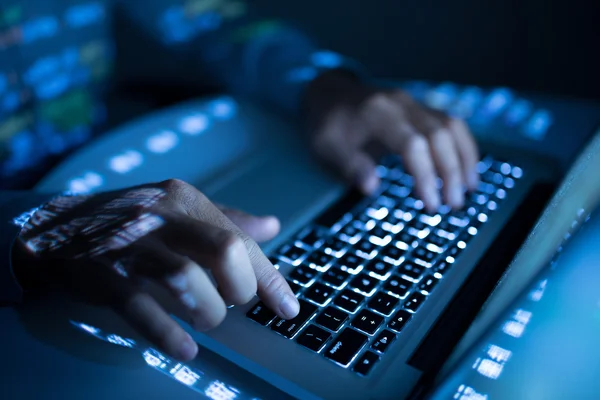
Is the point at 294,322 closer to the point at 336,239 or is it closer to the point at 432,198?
the point at 336,239

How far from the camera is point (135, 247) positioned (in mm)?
529

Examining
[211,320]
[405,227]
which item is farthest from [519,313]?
[211,320]

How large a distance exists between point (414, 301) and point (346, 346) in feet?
0.34

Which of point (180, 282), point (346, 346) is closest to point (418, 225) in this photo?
point (346, 346)

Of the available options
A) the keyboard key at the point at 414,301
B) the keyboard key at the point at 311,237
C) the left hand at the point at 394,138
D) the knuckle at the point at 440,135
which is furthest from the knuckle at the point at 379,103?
the keyboard key at the point at 414,301

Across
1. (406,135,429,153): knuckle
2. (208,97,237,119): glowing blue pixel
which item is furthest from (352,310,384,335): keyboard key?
(208,97,237,119): glowing blue pixel

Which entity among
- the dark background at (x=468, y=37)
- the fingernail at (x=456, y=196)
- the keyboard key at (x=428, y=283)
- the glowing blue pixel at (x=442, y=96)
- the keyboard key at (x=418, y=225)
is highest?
the dark background at (x=468, y=37)

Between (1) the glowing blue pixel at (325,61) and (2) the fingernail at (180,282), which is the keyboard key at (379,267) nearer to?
(2) the fingernail at (180,282)

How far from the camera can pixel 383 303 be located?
22.4 inches

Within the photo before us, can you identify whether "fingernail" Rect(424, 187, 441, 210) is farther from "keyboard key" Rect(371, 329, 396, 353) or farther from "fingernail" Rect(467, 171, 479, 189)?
"keyboard key" Rect(371, 329, 396, 353)

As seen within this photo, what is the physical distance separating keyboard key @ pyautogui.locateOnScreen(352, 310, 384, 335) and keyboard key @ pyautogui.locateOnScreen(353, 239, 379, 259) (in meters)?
0.10

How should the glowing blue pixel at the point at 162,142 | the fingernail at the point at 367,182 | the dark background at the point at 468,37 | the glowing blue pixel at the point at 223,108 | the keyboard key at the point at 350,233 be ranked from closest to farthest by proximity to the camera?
1. the keyboard key at the point at 350,233
2. the fingernail at the point at 367,182
3. the glowing blue pixel at the point at 162,142
4. the glowing blue pixel at the point at 223,108
5. the dark background at the point at 468,37

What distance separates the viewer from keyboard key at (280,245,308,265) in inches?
25.3

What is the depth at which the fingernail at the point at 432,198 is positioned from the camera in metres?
0.75
